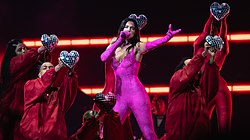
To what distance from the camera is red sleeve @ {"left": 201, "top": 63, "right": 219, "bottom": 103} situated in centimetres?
388

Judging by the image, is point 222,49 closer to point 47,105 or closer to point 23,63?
point 47,105

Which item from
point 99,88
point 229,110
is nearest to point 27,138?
point 229,110

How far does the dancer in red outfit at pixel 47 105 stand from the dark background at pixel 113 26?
177 cm

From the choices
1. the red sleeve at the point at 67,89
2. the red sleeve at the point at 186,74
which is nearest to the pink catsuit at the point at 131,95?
A: the red sleeve at the point at 186,74

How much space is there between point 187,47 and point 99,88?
1.32 metres

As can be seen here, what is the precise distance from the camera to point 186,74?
12.6ft

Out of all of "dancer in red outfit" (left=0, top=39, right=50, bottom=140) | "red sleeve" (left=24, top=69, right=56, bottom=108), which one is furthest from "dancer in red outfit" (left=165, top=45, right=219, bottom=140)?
"dancer in red outfit" (left=0, top=39, right=50, bottom=140)

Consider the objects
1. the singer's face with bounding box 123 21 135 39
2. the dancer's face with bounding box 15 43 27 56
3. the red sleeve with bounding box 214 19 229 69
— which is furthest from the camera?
the dancer's face with bounding box 15 43 27 56

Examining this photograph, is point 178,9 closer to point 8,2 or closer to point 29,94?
point 8,2

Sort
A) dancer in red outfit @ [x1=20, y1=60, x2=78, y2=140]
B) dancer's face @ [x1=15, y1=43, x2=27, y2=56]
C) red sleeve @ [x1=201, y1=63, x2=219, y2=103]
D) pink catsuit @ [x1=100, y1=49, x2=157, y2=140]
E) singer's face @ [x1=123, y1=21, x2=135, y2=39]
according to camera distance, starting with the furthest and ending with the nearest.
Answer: dancer's face @ [x1=15, y1=43, x2=27, y2=56] → singer's face @ [x1=123, y1=21, x2=135, y2=39] → pink catsuit @ [x1=100, y1=49, x2=157, y2=140] → red sleeve @ [x1=201, y1=63, x2=219, y2=103] → dancer in red outfit @ [x1=20, y1=60, x2=78, y2=140]

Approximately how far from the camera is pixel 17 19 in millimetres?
6559

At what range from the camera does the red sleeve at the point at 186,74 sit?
3760 millimetres

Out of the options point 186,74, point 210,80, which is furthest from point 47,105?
point 210,80

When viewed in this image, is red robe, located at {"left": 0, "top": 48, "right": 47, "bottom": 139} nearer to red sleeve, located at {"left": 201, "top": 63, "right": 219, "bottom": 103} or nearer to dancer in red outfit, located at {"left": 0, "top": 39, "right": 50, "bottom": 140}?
dancer in red outfit, located at {"left": 0, "top": 39, "right": 50, "bottom": 140}
